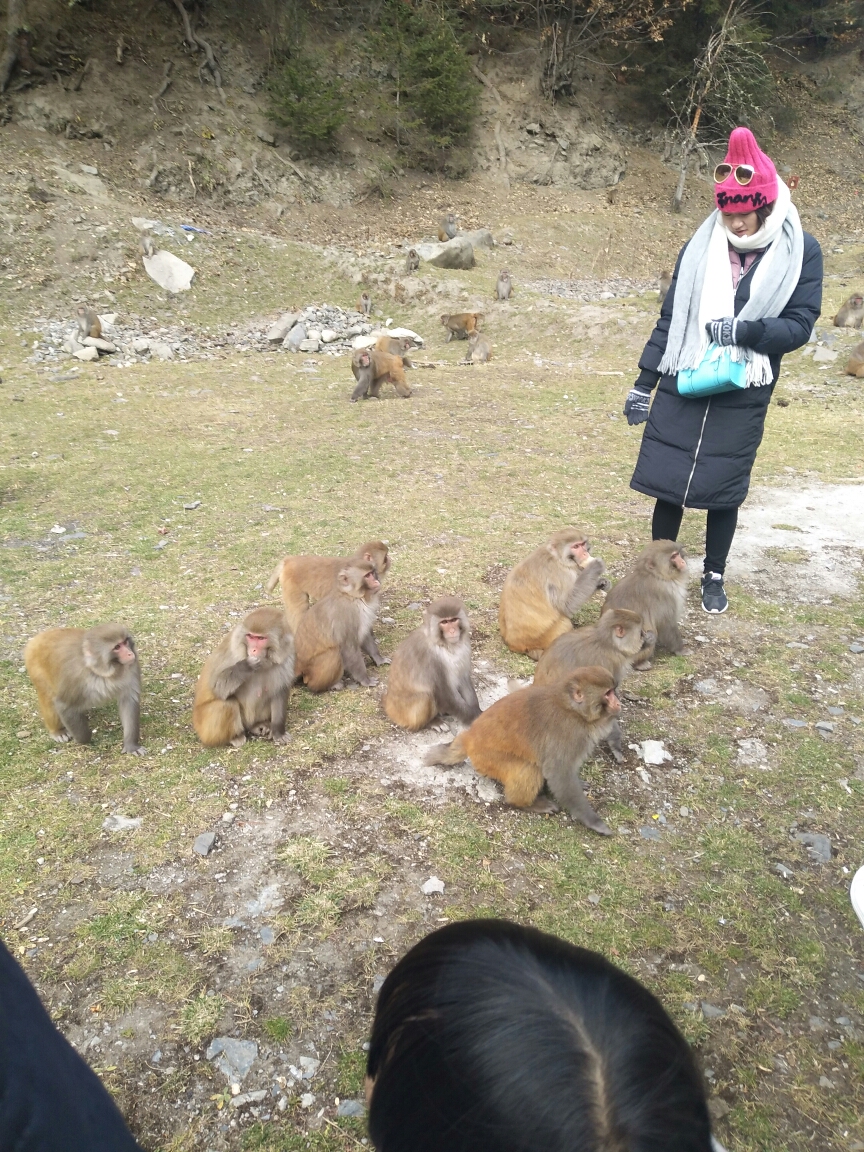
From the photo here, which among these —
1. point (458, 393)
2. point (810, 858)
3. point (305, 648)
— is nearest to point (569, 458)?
point (458, 393)

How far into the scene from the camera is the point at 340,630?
399 cm

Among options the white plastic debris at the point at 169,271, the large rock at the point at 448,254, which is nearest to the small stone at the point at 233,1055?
the white plastic debris at the point at 169,271

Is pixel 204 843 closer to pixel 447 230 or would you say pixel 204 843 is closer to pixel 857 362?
pixel 857 362

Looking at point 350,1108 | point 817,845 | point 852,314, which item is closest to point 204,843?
point 350,1108

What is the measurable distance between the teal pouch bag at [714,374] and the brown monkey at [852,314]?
10534mm

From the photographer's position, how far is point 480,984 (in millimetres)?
→ 1035

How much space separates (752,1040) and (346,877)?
1.42 metres

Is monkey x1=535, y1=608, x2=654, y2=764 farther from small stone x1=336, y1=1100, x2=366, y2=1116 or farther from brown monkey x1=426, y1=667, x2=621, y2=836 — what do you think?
small stone x1=336, y1=1100, x2=366, y2=1116

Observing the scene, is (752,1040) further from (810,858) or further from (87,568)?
(87,568)

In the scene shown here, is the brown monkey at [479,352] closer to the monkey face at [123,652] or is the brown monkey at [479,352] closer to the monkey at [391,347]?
the monkey at [391,347]

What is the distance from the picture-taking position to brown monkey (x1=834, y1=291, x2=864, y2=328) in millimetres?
12227

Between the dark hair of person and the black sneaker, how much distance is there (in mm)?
3858

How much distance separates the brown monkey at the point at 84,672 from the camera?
3.28 meters

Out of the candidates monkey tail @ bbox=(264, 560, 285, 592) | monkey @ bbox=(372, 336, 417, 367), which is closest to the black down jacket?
monkey tail @ bbox=(264, 560, 285, 592)
